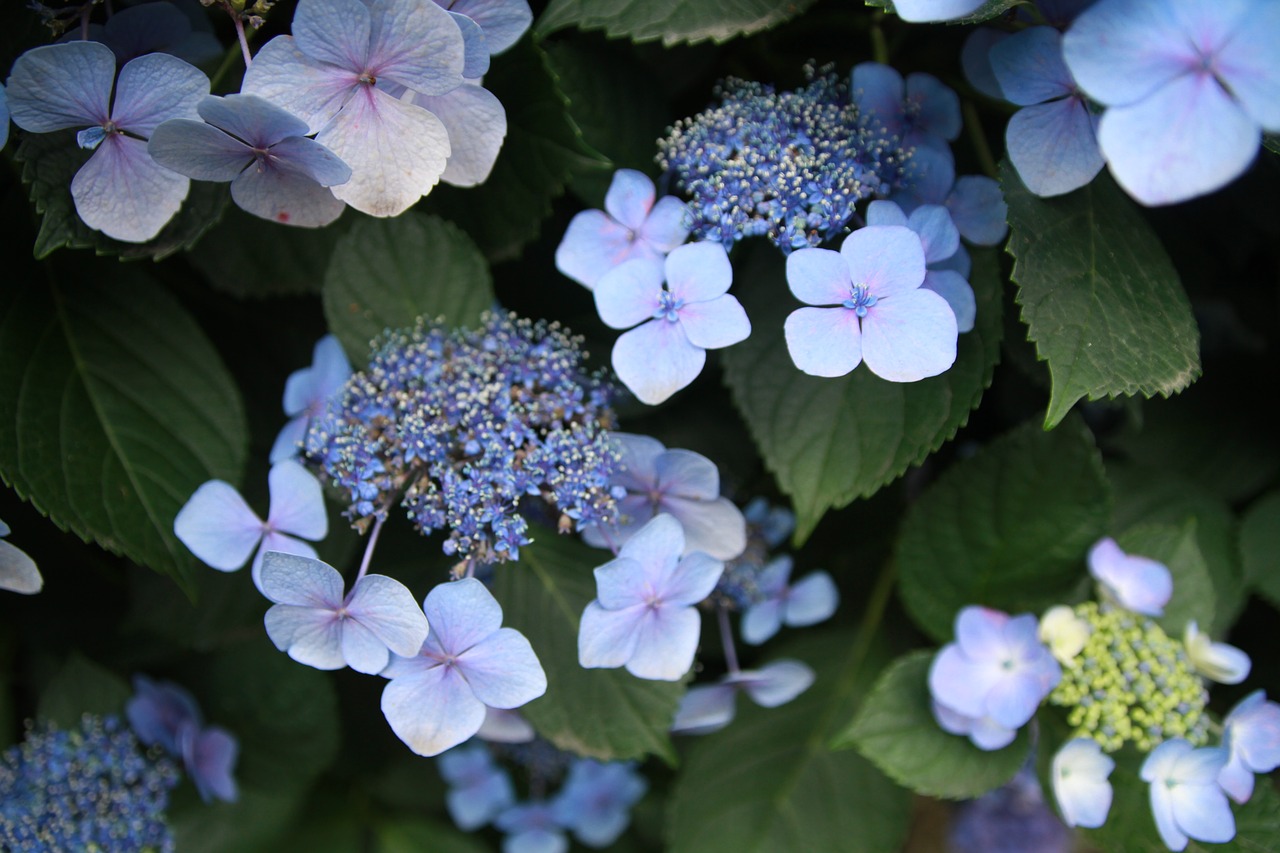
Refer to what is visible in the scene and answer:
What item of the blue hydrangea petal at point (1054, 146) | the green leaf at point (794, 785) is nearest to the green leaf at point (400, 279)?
the blue hydrangea petal at point (1054, 146)

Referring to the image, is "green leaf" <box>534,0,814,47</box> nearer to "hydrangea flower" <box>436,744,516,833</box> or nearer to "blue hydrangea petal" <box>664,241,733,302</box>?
"blue hydrangea petal" <box>664,241,733,302</box>

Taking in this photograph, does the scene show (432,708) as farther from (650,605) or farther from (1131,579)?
(1131,579)

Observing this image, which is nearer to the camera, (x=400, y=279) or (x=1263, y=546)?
(x=400, y=279)

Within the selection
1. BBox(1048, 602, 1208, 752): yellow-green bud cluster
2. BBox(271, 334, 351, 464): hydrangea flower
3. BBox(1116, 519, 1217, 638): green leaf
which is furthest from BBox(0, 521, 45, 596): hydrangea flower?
BBox(1116, 519, 1217, 638): green leaf

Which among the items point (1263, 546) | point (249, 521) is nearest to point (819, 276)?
point (249, 521)

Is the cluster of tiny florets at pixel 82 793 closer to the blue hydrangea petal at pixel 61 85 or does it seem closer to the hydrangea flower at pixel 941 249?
the blue hydrangea petal at pixel 61 85

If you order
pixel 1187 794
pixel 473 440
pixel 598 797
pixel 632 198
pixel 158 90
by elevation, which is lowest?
pixel 598 797

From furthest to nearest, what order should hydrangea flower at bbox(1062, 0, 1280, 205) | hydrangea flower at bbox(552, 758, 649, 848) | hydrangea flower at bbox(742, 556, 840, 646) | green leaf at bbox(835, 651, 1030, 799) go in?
hydrangea flower at bbox(552, 758, 649, 848), hydrangea flower at bbox(742, 556, 840, 646), green leaf at bbox(835, 651, 1030, 799), hydrangea flower at bbox(1062, 0, 1280, 205)
